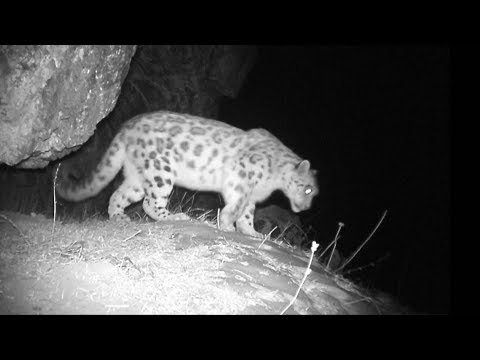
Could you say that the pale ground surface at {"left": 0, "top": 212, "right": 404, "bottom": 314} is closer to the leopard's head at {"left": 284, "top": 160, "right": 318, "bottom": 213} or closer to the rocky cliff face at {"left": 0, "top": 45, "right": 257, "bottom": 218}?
the rocky cliff face at {"left": 0, "top": 45, "right": 257, "bottom": 218}

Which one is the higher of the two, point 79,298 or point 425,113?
point 425,113

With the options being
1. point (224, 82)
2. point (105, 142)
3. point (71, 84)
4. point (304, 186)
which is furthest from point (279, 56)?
point (71, 84)

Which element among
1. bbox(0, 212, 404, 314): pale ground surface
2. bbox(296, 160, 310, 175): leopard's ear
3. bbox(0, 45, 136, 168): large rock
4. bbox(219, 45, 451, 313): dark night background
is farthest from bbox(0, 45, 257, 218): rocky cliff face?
bbox(219, 45, 451, 313): dark night background

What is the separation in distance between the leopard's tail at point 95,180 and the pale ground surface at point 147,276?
186 cm

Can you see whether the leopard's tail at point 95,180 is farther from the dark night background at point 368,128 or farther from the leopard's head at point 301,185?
the dark night background at point 368,128

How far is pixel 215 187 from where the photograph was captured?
6.82m

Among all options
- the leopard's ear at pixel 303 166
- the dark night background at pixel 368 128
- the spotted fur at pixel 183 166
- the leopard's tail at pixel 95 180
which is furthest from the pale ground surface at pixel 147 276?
the dark night background at pixel 368 128

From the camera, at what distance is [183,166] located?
6.67m

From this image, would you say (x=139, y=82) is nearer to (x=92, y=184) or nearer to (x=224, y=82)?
(x=224, y=82)

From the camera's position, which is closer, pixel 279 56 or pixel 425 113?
pixel 279 56

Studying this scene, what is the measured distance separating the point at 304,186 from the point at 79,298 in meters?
5.00

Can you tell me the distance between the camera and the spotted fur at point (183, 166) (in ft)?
21.4

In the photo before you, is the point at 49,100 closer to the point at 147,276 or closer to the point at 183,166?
the point at 183,166

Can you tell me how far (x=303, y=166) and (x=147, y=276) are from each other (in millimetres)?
4211
